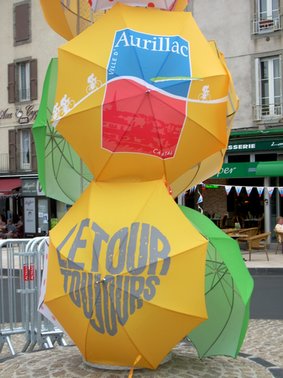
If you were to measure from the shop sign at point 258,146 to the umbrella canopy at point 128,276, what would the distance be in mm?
16625

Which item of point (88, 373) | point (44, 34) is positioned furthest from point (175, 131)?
point (44, 34)

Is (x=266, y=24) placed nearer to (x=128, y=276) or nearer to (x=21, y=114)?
(x=21, y=114)

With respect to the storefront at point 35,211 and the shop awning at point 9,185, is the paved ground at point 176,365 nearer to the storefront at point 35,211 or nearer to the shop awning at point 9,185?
the storefront at point 35,211

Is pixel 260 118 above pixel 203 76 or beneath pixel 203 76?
above

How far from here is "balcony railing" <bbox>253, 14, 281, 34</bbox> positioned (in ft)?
68.9

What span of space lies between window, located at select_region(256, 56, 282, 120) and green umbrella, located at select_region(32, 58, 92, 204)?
16.4 meters

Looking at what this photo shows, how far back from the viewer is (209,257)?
5043 mm

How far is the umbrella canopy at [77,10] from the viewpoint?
5316mm

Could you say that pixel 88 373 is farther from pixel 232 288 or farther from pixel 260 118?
pixel 260 118

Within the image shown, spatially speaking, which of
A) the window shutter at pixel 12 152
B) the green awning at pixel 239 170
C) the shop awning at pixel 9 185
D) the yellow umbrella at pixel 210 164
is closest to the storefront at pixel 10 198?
the shop awning at pixel 9 185

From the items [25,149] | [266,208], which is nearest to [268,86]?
[266,208]

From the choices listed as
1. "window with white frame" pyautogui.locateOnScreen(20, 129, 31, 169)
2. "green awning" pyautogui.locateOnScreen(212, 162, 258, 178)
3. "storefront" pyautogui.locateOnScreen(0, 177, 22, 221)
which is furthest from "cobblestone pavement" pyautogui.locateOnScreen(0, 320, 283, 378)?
"window with white frame" pyautogui.locateOnScreen(20, 129, 31, 169)

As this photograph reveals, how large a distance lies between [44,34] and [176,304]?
24.0 meters

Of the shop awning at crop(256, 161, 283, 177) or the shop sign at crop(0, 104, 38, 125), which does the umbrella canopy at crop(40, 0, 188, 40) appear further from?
the shop sign at crop(0, 104, 38, 125)
